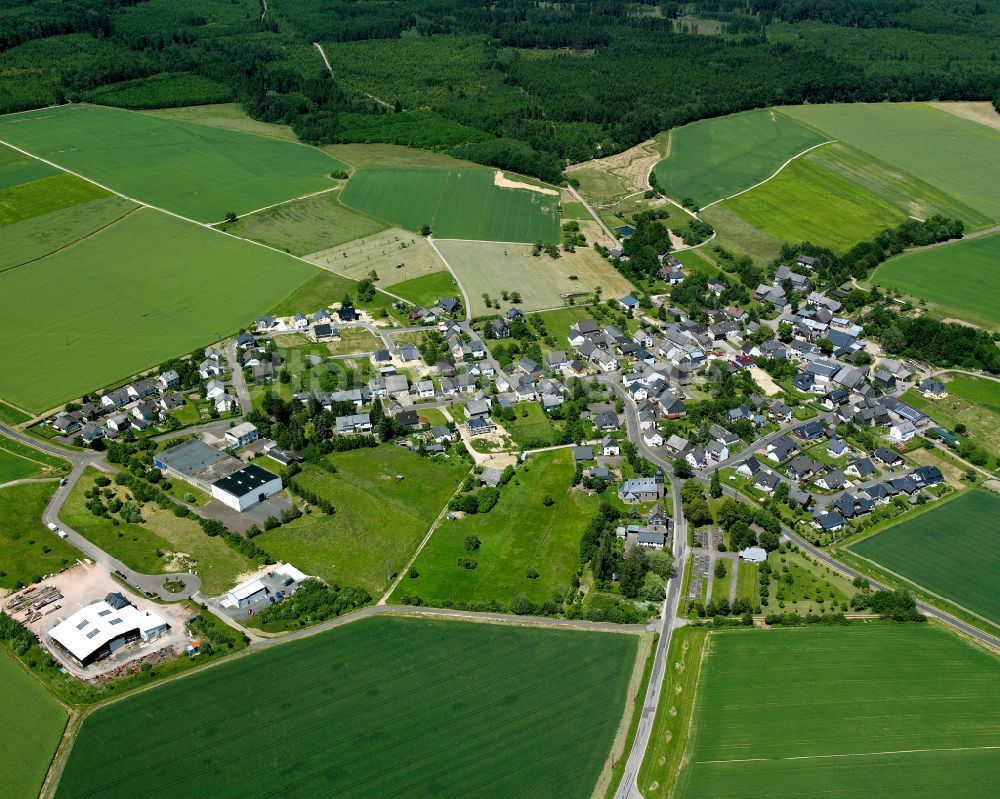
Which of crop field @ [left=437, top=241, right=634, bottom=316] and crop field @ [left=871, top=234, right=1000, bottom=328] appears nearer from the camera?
crop field @ [left=871, top=234, right=1000, bottom=328]

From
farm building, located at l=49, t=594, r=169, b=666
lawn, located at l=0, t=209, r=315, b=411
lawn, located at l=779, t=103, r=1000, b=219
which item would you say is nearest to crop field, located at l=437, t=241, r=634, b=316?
lawn, located at l=0, t=209, r=315, b=411

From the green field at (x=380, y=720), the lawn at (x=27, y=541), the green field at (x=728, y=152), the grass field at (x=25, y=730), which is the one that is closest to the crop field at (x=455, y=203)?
the green field at (x=728, y=152)

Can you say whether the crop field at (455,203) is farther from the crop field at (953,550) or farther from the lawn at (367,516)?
the crop field at (953,550)

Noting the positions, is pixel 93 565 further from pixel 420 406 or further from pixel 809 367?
pixel 809 367

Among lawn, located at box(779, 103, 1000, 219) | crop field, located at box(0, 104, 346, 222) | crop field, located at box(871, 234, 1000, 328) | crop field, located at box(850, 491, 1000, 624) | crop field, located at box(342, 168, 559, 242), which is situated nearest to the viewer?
crop field, located at box(850, 491, 1000, 624)

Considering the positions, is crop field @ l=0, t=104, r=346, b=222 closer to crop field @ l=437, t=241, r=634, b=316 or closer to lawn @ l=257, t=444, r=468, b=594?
crop field @ l=437, t=241, r=634, b=316

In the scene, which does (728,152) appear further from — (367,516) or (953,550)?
(367,516)
